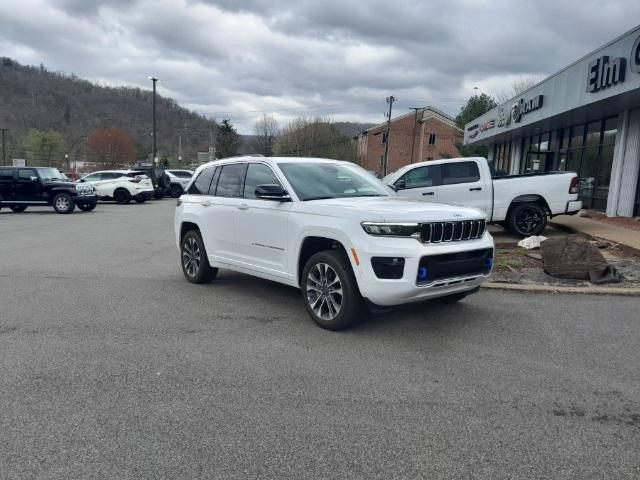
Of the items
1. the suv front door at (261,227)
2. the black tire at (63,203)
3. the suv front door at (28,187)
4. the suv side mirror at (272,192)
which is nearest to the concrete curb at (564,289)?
the suv front door at (261,227)

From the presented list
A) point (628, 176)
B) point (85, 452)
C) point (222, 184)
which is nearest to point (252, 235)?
point (222, 184)

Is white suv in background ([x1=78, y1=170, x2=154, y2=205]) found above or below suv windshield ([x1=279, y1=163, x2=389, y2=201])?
below

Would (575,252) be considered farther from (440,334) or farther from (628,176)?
(628,176)

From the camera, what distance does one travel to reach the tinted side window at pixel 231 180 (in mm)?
6570

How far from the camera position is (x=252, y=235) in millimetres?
6082

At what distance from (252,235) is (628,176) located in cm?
1333

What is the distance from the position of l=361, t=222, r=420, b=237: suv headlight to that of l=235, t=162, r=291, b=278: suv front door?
3.99ft

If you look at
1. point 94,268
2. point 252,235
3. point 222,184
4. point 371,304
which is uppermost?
point 222,184

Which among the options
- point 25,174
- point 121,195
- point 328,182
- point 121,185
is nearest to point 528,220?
point 328,182

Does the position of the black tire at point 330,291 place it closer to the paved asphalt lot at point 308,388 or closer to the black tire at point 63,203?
the paved asphalt lot at point 308,388

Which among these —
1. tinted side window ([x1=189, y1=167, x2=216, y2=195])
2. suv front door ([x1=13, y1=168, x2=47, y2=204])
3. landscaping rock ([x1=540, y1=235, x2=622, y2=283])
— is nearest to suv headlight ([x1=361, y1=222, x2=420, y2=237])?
tinted side window ([x1=189, y1=167, x2=216, y2=195])

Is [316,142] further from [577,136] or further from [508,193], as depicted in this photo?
[508,193]

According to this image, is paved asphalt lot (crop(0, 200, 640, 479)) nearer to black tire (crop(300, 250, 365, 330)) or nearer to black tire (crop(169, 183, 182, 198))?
black tire (crop(300, 250, 365, 330))

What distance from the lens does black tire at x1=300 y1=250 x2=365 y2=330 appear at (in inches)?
193
